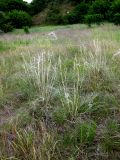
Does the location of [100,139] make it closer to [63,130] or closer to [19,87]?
[63,130]

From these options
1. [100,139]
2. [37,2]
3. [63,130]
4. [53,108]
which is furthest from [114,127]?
[37,2]

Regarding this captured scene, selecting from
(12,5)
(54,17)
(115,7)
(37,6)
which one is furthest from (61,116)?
(37,6)

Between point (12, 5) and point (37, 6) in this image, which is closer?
point (12, 5)

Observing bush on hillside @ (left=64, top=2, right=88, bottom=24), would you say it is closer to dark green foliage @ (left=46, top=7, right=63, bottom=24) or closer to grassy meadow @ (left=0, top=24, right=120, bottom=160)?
dark green foliage @ (left=46, top=7, right=63, bottom=24)

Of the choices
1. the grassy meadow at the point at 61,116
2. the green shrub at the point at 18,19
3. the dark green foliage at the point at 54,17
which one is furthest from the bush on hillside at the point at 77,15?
the grassy meadow at the point at 61,116

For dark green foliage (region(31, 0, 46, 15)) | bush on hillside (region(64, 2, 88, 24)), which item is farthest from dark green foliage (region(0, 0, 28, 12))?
bush on hillside (region(64, 2, 88, 24))

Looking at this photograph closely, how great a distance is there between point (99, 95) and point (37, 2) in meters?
21.6

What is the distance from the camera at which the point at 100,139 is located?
2.51 meters

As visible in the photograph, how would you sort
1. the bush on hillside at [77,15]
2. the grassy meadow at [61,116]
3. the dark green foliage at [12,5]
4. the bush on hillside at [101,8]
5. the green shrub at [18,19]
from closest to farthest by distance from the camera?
1. the grassy meadow at [61,116]
2. the bush on hillside at [101,8]
3. the bush on hillside at [77,15]
4. the green shrub at [18,19]
5. the dark green foliage at [12,5]

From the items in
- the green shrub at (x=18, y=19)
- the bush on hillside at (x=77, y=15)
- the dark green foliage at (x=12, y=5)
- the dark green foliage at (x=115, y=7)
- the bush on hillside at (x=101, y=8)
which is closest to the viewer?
the dark green foliage at (x=115, y=7)

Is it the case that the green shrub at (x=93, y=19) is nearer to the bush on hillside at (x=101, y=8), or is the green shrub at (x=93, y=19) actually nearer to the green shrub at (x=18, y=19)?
the bush on hillside at (x=101, y=8)

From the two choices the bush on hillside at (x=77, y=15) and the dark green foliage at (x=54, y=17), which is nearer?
the bush on hillside at (x=77, y=15)

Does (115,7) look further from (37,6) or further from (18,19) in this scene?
(37,6)

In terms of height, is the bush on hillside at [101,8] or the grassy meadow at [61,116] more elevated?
the bush on hillside at [101,8]
